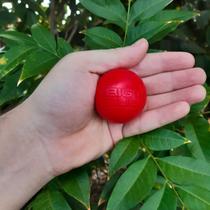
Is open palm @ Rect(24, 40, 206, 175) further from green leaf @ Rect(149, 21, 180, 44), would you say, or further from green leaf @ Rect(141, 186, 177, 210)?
green leaf @ Rect(141, 186, 177, 210)

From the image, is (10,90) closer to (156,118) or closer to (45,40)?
(45,40)

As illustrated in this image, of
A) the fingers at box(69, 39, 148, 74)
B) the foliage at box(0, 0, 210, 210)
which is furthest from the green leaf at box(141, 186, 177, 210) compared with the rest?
the fingers at box(69, 39, 148, 74)

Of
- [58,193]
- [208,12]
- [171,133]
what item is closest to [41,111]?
[58,193]

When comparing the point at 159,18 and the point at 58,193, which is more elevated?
the point at 159,18

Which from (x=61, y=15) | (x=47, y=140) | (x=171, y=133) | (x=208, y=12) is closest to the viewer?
(x=171, y=133)

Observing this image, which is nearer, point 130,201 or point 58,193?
point 130,201

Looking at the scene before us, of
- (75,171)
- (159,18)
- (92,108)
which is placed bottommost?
(75,171)

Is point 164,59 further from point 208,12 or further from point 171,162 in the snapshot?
point 208,12

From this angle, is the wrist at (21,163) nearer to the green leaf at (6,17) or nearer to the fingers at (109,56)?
the fingers at (109,56)
